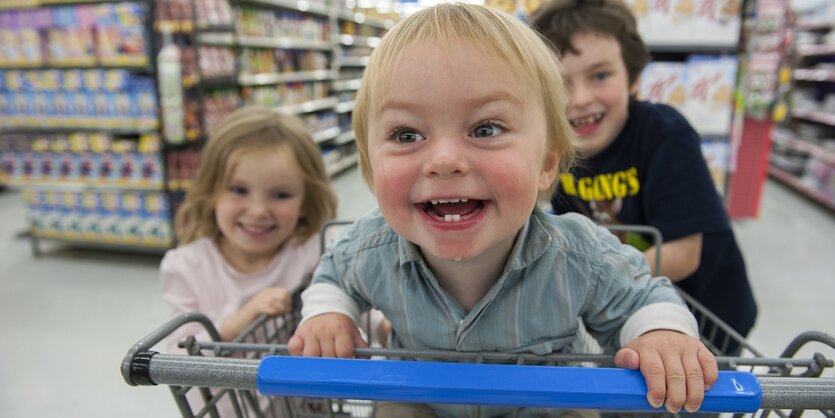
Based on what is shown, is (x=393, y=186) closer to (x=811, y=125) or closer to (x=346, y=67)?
(x=811, y=125)

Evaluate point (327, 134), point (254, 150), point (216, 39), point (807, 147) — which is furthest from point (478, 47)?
point (807, 147)

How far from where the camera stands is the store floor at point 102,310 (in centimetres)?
232

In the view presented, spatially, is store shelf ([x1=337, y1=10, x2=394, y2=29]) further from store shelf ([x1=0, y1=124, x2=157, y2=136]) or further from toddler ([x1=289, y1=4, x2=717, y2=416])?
toddler ([x1=289, y1=4, x2=717, y2=416])

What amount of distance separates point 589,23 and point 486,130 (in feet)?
2.27

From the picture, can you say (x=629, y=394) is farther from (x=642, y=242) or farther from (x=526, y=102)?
(x=642, y=242)

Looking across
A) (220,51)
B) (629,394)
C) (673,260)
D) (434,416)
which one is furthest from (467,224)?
(220,51)

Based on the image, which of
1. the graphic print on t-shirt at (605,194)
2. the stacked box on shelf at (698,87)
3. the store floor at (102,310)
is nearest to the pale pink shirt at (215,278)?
the graphic print on t-shirt at (605,194)

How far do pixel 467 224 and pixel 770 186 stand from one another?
279 inches

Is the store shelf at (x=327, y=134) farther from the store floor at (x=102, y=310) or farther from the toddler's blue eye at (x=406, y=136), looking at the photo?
the toddler's blue eye at (x=406, y=136)

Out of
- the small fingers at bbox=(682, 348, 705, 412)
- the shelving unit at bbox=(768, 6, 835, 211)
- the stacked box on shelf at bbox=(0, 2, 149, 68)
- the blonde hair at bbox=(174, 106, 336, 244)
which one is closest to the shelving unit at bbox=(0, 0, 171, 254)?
the stacked box on shelf at bbox=(0, 2, 149, 68)

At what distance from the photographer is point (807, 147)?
6.02 m

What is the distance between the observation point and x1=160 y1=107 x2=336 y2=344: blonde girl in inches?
57.6

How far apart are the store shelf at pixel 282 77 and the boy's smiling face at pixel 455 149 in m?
4.01

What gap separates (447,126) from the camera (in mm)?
738
